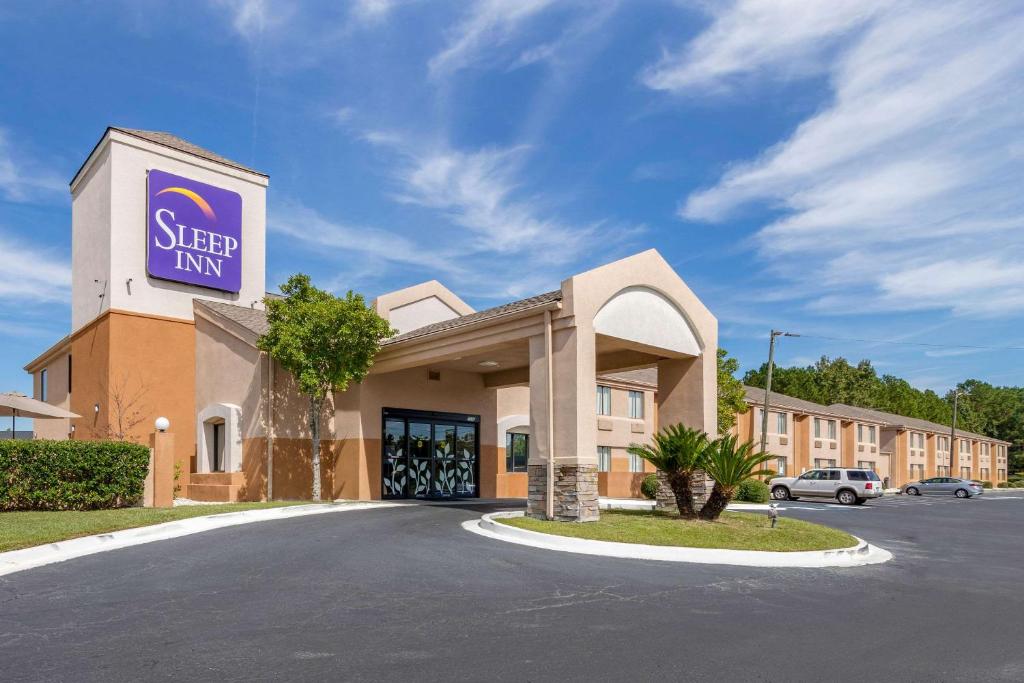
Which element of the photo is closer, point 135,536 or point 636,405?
point 135,536

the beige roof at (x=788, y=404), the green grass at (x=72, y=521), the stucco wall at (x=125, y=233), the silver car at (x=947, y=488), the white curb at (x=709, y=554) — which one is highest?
the stucco wall at (x=125, y=233)

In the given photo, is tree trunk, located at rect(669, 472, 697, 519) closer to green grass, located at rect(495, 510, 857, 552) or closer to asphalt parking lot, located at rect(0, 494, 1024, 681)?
green grass, located at rect(495, 510, 857, 552)

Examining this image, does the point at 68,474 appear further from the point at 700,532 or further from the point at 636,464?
the point at 636,464

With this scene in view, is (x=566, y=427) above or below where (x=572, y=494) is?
above

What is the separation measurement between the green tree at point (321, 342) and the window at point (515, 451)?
8.46 m

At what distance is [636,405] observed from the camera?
3788 centimetres

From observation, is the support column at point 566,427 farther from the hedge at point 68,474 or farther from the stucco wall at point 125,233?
the stucco wall at point 125,233

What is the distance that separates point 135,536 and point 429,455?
44.3ft

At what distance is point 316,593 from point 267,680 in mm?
3348

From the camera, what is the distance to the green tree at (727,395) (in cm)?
3397

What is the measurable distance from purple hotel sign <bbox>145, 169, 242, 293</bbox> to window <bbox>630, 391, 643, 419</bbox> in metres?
18.3

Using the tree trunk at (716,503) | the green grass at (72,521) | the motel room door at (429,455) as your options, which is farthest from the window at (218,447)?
the tree trunk at (716,503)

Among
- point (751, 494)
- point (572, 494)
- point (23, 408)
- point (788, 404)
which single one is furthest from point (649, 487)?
point (788, 404)

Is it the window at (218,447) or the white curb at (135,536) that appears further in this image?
the window at (218,447)
